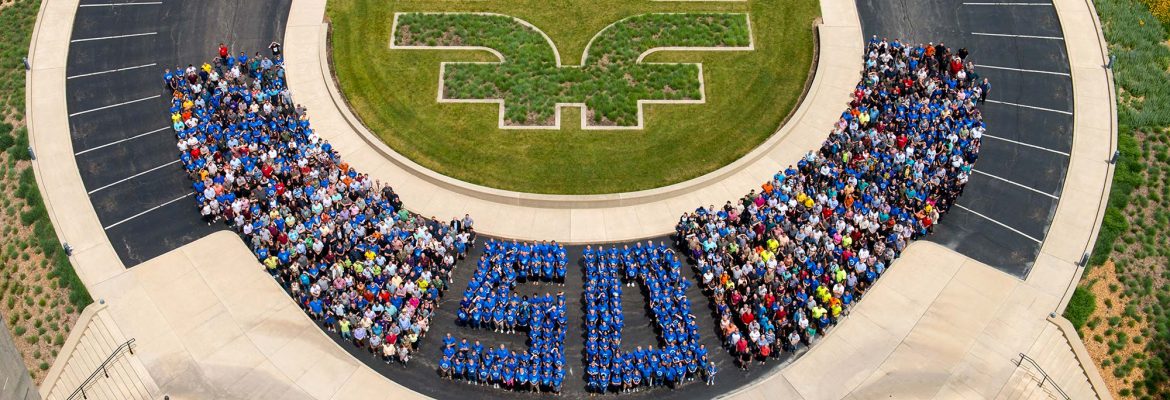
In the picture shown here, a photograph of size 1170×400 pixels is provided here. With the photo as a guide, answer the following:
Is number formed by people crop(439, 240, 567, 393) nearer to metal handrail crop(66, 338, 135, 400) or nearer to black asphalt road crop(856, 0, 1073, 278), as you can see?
metal handrail crop(66, 338, 135, 400)

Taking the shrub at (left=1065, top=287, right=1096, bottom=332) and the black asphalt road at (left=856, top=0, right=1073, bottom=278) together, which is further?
the black asphalt road at (left=856, top=0, right=1073, bottom=278)

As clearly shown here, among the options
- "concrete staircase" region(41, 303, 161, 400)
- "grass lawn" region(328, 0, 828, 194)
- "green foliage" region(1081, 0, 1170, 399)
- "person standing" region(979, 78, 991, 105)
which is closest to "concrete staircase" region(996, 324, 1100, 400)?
"green foliage" region(1081, 0, 1170, 399)

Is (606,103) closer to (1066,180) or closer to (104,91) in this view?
(1066,180)

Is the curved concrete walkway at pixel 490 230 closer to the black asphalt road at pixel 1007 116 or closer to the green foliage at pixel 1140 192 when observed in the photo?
the black asphalt road at pixel 1007 116

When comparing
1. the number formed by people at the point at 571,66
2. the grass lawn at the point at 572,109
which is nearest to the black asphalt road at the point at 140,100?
the grass lawn at the point at 572,109

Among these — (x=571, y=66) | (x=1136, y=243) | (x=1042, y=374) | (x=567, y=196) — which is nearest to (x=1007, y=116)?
A: (x=1136, y=243)

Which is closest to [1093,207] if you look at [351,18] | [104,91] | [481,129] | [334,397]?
[481,129]
